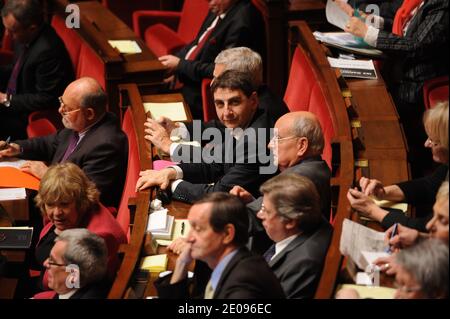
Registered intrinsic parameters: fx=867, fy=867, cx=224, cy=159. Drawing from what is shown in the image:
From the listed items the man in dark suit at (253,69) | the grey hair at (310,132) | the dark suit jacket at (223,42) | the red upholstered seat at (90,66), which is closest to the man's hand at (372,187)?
the grey hair at (310,132)

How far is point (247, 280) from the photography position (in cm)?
182

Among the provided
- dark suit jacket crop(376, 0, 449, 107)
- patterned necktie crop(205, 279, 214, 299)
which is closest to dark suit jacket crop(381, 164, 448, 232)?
dark suit jacket crop(376, 0, 449, 107)

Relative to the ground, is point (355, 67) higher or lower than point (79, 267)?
higher

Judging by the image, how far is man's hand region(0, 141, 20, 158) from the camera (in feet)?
10.1

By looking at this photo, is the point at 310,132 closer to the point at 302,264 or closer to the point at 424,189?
the point at 424,189

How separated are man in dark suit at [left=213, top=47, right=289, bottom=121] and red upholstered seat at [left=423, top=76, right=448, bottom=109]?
438 millimetres

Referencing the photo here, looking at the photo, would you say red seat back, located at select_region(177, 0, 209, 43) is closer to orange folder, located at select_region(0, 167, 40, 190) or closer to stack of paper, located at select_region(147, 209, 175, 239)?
orange folder, located at select_region(0, 167, 40, 190)

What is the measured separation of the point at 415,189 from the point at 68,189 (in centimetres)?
95

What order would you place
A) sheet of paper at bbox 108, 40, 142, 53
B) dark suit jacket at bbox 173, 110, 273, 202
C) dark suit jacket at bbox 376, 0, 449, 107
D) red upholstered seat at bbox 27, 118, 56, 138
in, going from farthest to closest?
1. sheet of paper at bbox 108, 40, 142, 53
2. red upholstered seat at bbox 27, 118, 56, 138
3. dark suit jacket at bbox 376, 0, 449, 107
4. dark suit jacket at bbox 173, 110, 273, 202

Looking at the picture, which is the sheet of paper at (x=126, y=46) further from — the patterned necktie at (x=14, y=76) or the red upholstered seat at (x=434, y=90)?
the red upholstered seat at (x=434, y=90)

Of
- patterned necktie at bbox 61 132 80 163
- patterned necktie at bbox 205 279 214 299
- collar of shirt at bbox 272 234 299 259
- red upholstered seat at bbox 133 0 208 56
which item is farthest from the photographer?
red upholstered seat at bbox 133 0 208 56

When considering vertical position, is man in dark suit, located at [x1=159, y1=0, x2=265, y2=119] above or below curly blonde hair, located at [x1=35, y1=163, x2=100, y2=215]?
above

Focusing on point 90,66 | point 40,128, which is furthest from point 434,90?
point 40,128

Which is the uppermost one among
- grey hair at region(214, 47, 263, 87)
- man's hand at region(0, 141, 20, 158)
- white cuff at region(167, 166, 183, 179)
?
grey hair at region(214, 47, 263, 87)
